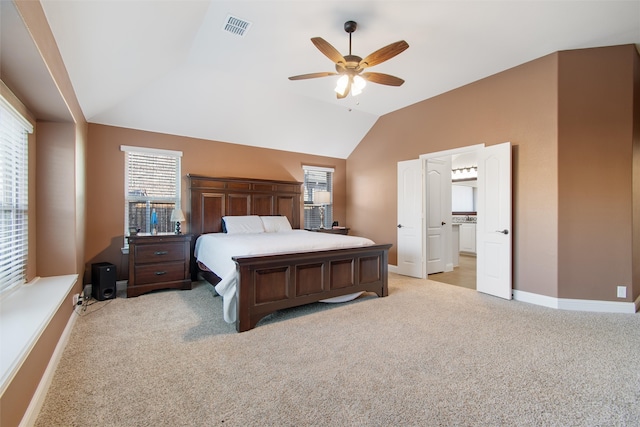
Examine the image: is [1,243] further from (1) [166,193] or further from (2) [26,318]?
(1) [166,193]

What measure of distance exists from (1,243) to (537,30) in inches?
203

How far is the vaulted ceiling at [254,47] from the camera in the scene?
2.34 m

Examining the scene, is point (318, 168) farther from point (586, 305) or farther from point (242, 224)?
point (586, 305)

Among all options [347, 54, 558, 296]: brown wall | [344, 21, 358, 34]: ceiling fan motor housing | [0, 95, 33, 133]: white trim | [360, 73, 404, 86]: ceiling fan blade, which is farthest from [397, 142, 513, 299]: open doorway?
[0, 95, 33, 133]: white trim

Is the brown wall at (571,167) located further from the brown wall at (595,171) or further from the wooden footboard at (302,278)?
the wooden footboard at (302,278)

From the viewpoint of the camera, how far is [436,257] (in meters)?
5.50

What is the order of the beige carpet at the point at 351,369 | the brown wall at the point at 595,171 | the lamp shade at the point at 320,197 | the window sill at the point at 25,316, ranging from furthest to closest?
1. the lamp shade at the point at 320,197
2. the brown wall at the point at 595,171
3. the beige carpet at the point at 351,369
4. the window sill at the point at 25,316

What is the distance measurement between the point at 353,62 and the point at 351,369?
2.70 metres

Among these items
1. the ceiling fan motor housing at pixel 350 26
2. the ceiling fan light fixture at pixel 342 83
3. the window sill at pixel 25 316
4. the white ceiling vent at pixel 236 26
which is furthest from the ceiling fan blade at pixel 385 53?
the window sill at pixel 25 316

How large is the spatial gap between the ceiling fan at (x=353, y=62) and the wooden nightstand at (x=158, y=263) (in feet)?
9.74

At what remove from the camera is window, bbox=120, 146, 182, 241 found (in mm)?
4492

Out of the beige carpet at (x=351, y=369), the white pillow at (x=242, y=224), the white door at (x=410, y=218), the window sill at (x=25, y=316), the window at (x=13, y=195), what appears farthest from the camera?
the white door at (x=410, y=218)

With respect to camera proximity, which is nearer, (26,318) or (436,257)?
(26,318)

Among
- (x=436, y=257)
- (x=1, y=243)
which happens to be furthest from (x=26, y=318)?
(x=436, y=257)
